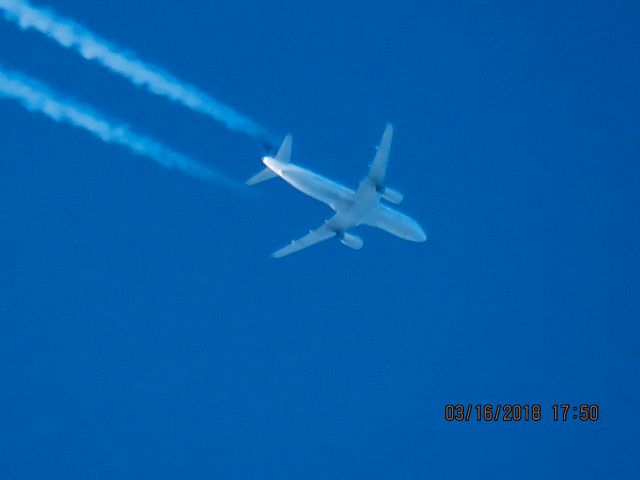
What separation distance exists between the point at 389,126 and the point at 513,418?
13564 mm

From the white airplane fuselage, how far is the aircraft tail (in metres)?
0.30

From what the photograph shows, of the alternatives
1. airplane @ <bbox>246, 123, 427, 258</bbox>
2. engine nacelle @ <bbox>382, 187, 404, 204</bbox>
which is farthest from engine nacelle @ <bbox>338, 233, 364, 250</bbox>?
engine nacelle @ <bbox>382, 187, 404, 204</bbox>

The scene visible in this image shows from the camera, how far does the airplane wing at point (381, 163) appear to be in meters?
31.3

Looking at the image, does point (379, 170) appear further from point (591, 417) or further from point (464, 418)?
point (591, 417)

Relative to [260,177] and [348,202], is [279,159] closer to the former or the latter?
[260,177]

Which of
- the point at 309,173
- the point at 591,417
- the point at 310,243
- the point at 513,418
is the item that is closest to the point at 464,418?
the point at 513,418

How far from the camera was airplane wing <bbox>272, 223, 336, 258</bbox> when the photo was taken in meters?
34.7

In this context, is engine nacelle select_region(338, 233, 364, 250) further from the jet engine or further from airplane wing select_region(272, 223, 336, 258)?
the jet engine

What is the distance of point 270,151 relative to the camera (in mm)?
32344

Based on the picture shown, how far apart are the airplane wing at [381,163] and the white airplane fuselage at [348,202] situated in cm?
25

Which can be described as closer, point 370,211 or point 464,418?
point 370,211

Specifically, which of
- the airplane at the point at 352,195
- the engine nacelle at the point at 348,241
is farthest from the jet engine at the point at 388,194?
the engine nacelle at the point at 348,241

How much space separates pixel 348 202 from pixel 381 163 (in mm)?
1834

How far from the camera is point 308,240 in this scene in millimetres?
34844
